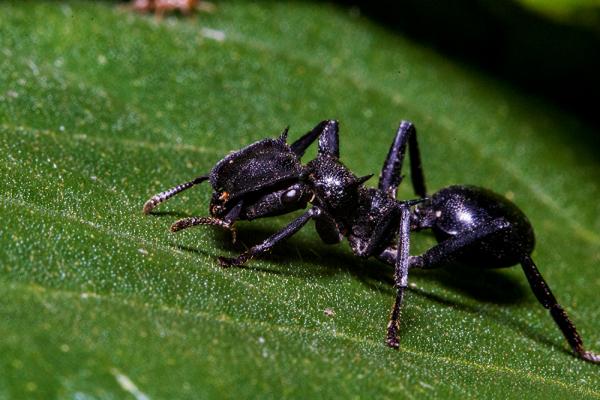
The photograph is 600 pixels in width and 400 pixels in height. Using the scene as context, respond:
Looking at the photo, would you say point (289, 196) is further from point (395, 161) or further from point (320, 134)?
point (395, 161)

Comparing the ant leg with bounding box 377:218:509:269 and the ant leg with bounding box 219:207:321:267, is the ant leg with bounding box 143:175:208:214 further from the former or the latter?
the ant leg with bounding box 377:218:509:269

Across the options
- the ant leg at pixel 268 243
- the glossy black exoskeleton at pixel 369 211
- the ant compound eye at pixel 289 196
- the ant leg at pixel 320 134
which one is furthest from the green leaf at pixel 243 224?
the ant leg at pixel 320 134

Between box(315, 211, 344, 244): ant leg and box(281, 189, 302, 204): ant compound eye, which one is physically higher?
box(281, 189, 302, 204): ant compound eye

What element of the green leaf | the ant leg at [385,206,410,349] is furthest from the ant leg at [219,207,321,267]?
the ant leg at [385,206,410,349]

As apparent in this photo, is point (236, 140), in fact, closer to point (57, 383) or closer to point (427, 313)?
point (427, 313)

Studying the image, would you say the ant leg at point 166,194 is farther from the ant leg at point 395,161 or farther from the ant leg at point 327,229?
the ant leg at point 395,161
